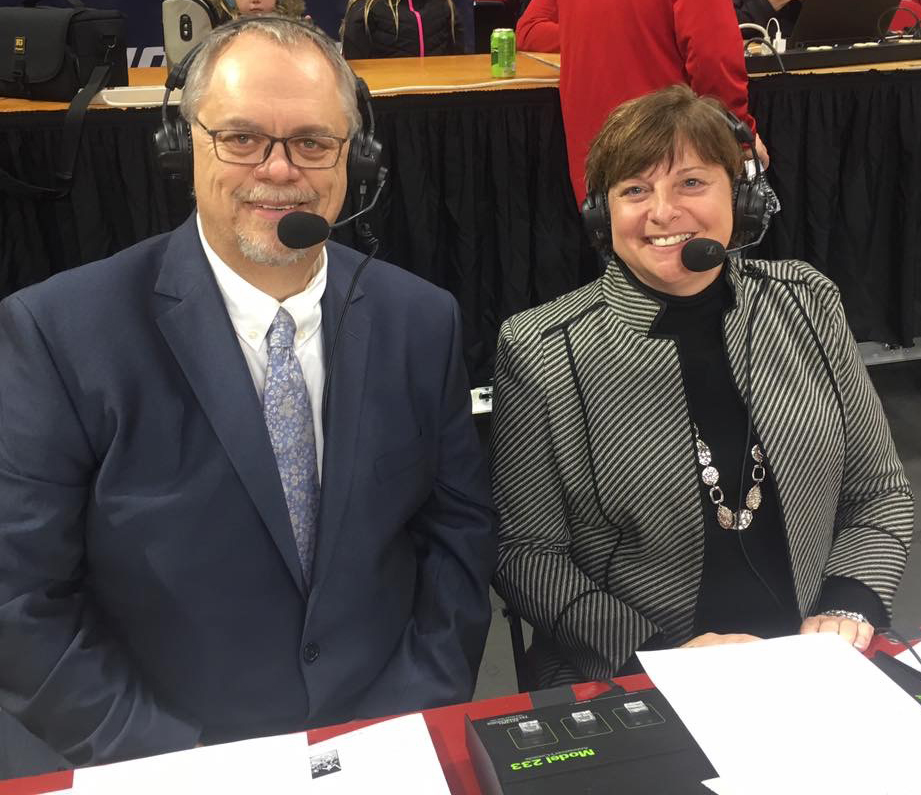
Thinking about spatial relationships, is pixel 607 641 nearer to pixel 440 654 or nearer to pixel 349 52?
pixel 440 654

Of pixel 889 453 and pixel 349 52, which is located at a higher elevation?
pixel 349 52

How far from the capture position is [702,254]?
1289 mm

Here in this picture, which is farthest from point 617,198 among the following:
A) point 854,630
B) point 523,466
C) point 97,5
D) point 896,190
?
point 97,5

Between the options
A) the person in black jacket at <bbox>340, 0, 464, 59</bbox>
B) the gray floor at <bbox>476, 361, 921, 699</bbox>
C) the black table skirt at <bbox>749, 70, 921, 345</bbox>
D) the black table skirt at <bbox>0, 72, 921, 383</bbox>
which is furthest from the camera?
the person in black jacket at <bbox>340, 0, 464, 59</bbox>

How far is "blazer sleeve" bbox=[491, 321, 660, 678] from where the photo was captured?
130 centimetres

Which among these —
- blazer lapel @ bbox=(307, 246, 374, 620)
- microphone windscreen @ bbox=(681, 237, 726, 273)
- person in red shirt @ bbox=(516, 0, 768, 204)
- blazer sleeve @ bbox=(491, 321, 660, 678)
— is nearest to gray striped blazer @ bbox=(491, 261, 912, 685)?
blazer sleeve @ bbox=(491, 321, 660, 678)

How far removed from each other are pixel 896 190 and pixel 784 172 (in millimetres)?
395

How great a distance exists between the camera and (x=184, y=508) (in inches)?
43.1

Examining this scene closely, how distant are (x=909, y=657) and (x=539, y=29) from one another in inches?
118

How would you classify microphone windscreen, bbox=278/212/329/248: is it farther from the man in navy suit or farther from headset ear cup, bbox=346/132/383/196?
headset ear cup, bbox=346/132/383/196

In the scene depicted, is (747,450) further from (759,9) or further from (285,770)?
(759,9)

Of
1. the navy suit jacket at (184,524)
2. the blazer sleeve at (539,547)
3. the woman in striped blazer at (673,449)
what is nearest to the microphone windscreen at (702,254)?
the woman in striped blazer at (673,449)

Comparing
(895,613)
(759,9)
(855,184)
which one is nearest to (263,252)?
(895,613)

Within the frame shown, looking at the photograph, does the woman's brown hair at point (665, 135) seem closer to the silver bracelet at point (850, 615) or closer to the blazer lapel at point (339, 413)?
the blazer lapel at point (339, 413)
